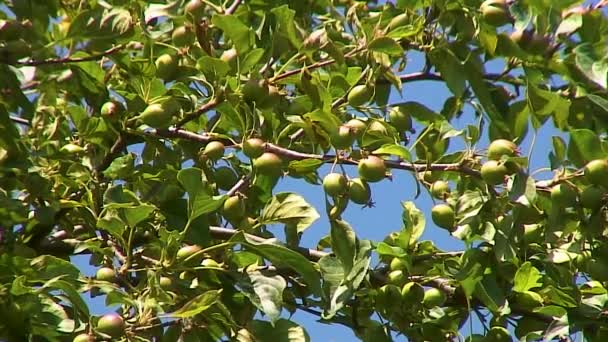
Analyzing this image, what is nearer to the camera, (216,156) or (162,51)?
(216,156)

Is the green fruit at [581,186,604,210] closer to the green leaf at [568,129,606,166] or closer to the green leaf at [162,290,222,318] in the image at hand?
the green leaf at [568,129,606,166]

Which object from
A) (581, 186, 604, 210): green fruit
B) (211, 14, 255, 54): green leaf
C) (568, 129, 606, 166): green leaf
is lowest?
(211, 14, 255, 54): green leaf

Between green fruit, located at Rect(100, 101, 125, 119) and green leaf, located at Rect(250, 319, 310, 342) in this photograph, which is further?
green fruit, located at Rect(100, 101, 125, 119)

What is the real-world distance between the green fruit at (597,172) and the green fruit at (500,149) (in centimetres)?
12

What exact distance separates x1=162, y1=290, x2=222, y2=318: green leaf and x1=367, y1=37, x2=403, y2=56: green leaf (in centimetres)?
50

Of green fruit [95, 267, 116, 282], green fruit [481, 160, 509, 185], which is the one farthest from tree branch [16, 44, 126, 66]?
green fruit [481, 160, 509, 185]

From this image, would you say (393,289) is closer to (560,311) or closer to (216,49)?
(560,311)

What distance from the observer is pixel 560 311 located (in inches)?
80.6

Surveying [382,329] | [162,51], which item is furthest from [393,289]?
[162,51]

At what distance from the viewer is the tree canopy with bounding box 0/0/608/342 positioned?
1988 millimetres

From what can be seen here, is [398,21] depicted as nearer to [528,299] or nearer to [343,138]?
[343,138]

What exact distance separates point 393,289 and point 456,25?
466 millimetres

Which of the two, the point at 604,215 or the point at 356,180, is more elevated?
the point at 604,215

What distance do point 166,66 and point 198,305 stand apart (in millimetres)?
566
